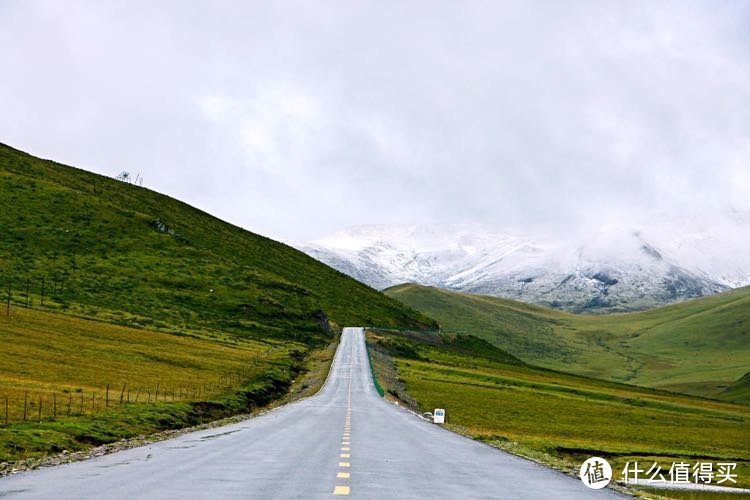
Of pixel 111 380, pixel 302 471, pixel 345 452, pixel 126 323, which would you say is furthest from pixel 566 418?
pixel 302 471

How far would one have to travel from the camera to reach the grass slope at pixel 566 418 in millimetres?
52781

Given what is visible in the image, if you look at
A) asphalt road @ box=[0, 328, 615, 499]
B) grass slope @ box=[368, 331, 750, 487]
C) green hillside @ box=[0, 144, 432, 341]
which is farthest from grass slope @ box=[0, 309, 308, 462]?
grass slope @ box=[368, 331, 750, 487]

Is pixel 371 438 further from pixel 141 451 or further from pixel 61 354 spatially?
pixel 61 354

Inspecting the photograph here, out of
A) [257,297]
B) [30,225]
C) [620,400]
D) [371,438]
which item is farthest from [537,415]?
[30,225]

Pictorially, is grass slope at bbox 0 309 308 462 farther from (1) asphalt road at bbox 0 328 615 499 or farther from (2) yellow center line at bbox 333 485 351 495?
(2) yellow center line at bbox 333 485 351 495

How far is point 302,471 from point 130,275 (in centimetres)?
12694

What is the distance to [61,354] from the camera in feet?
218

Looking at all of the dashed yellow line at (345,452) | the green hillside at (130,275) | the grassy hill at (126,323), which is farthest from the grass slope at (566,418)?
the green hillside at (130,275)

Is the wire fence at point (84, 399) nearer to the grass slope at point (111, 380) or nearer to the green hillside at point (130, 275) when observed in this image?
the grass slope at point (111, 380)

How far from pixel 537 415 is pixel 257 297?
79.6 metres

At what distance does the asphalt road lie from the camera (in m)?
14.9

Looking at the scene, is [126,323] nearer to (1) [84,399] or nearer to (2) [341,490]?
(1) [84,399]

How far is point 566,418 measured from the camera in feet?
259

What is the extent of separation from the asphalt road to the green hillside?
83454mm
